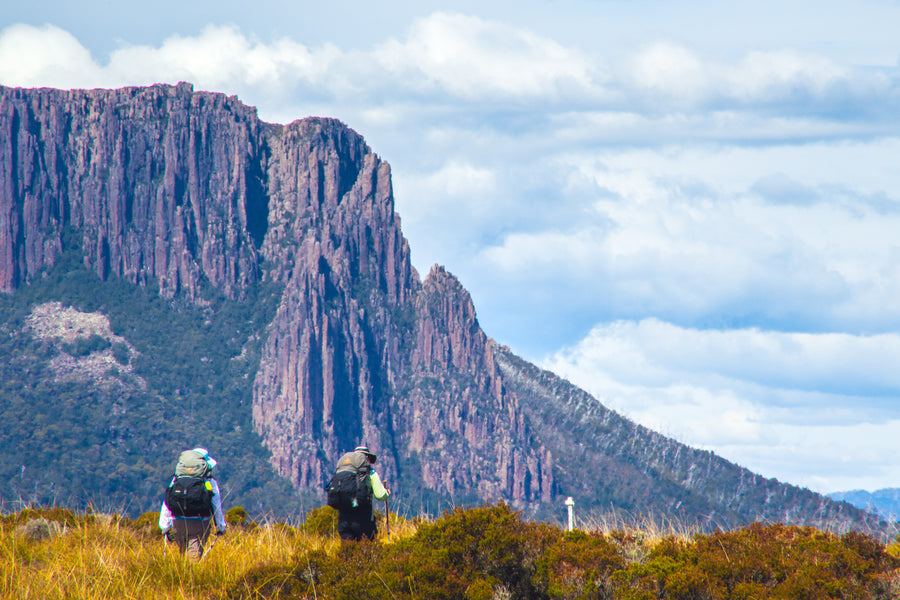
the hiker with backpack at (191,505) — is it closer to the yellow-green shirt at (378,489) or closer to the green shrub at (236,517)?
the yellow-green shirt at (378,489)

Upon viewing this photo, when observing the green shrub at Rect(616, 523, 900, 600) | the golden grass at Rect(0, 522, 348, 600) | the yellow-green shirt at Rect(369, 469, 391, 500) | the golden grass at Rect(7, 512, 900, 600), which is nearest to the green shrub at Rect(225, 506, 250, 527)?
the golden grass at Rect(7, 512, 900, 600)

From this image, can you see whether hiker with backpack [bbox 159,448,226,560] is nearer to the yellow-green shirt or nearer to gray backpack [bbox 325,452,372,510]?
gray backpack [bbox 325,452,372,510]

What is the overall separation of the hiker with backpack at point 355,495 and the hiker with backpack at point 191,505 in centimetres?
184

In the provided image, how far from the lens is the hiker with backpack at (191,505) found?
50.9 ft

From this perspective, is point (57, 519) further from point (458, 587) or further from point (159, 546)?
point (458, 587)

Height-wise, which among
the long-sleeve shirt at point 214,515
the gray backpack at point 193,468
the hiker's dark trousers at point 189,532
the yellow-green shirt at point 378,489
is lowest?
the hiker's dark trousers at point 189,532

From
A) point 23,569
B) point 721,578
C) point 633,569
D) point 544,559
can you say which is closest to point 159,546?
point 23,569

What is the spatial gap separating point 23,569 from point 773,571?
10332 mm

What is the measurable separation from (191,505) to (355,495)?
8.29ft

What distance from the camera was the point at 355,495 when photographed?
16281 mm

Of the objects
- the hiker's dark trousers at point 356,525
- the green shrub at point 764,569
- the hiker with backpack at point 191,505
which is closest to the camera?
the green shrub at point 764,569

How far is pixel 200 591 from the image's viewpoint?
45.0 ft

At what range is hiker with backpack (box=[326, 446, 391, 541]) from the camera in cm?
1623

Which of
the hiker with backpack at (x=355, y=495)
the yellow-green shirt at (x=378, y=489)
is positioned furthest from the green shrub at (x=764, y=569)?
the hiker with backpack at (x=355, y=495)
